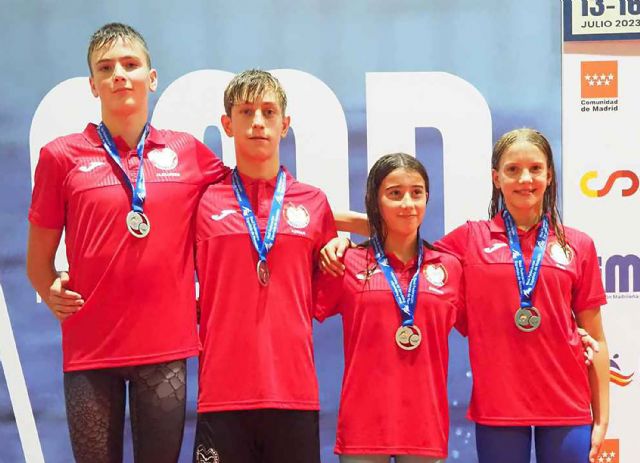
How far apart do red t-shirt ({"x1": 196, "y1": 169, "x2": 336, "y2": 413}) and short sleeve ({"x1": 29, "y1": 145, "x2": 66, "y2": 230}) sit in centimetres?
48

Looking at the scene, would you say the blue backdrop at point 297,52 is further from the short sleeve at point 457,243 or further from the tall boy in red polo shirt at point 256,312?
the tall boy in red polo shirt at point 256,312

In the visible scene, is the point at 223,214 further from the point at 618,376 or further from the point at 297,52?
the point at 618,376

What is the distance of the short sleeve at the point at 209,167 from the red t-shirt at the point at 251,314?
5.3 inches

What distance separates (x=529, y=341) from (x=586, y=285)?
32 cm

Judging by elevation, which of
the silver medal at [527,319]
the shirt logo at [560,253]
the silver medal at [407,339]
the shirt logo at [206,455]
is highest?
the shirt logo at [560,253]

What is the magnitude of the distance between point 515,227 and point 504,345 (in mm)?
446

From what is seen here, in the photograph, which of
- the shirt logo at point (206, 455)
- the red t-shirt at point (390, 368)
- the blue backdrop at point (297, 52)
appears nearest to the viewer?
the shirt logo at point (206, 455)

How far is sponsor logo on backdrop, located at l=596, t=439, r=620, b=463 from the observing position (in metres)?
3.51

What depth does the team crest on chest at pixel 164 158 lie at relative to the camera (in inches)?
96.7

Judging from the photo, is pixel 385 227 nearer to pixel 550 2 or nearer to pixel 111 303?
pixel 111 303

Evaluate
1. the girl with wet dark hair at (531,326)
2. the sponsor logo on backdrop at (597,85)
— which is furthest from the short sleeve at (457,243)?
the sponsor logo on backdrop at (597,85)

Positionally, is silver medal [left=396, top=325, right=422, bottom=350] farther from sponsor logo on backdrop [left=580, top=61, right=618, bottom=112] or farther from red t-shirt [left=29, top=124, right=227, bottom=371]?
sponsor logo on backdrop [left=580, top=61, right=618, bottom=112]

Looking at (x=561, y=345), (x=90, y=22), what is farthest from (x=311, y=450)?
(x=90, y=22)

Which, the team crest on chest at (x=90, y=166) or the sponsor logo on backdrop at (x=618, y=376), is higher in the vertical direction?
the team crest on chest at (x=90, y=166)
